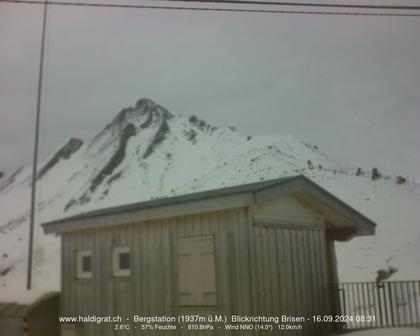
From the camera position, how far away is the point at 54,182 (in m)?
46.9

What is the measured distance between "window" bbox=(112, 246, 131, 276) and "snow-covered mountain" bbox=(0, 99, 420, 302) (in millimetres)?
4137

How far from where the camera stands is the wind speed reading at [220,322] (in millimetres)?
8578

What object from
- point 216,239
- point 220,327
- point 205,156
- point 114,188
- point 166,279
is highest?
point 205,156

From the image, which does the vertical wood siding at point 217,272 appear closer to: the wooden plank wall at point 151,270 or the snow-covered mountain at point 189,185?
the wooden plank wall at point 151,270

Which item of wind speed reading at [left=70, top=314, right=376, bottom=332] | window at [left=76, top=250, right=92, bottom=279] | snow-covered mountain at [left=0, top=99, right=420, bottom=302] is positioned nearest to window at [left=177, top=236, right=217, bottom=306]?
wind speed reading at [left=70, top=314, right=376, bottom=332]

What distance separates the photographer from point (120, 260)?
10.9 m

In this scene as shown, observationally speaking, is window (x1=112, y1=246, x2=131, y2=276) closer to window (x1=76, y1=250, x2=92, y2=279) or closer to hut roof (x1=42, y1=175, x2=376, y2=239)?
hut roof (x1=42, y1=175, x2=376, y2=239)

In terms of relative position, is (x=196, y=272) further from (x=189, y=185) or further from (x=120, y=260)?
(x=189, y=185)

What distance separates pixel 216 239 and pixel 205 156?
29922mm

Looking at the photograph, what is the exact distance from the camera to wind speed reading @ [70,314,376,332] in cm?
858

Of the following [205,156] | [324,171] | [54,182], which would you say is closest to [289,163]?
[324,171]

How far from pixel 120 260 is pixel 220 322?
2.87 m

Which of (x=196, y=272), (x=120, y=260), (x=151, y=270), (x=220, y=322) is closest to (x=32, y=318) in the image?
(x=120, y=260)

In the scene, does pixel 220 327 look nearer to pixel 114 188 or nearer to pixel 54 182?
pixel 114 188
